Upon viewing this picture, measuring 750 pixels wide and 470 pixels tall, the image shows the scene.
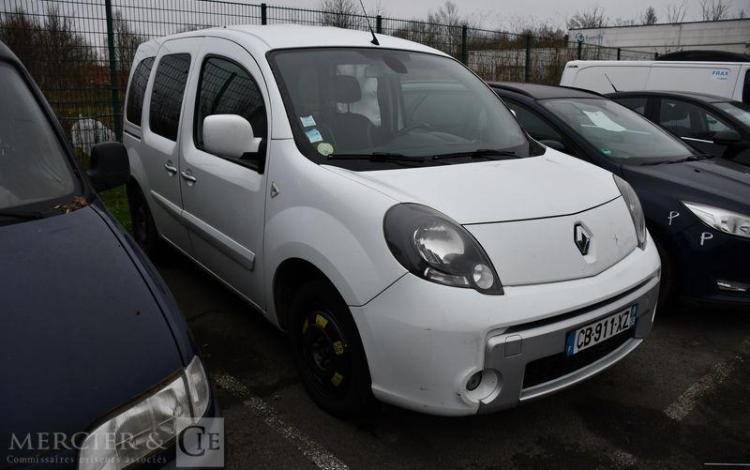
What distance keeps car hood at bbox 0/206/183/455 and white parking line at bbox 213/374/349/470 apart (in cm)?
106

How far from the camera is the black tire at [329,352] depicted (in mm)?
2490

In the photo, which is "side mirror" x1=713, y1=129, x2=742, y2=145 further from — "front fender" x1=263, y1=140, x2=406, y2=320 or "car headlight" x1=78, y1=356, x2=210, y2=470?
"car headlight" x1=78, y1=356, x2=210, y2=470

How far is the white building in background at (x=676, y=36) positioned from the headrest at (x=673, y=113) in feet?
91.5

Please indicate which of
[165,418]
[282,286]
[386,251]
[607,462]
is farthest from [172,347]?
[607,462]

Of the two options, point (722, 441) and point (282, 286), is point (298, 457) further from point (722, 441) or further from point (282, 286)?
point (722, 441)

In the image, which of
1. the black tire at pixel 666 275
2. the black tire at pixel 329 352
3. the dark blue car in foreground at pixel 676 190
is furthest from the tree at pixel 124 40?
the black tire at pixel 666 275

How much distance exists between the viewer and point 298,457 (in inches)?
99.4

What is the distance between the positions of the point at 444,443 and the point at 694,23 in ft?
140

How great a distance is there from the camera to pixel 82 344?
157 centimetres

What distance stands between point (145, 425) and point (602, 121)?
431 cm

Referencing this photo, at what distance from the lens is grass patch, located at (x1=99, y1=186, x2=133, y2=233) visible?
584 centimetres

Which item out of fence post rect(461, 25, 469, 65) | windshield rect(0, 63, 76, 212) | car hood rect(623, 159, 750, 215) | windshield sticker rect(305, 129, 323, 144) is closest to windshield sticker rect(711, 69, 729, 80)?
fence post rect(461, 25, 469, 65)

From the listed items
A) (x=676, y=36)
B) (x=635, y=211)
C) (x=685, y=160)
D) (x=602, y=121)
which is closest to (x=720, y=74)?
(x=602, y=121)

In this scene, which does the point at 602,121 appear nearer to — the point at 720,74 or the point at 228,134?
the point at 228,134
